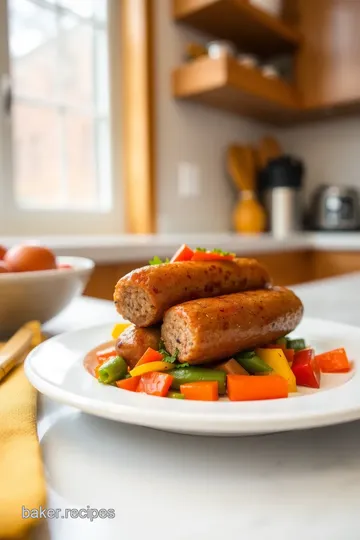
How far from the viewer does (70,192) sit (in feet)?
9.18

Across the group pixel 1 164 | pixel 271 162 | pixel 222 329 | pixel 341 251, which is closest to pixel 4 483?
pixel 222 329

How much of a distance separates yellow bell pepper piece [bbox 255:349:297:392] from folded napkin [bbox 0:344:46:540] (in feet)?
0.89

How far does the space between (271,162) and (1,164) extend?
1.83m

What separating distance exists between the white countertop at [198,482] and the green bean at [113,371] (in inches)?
1.8

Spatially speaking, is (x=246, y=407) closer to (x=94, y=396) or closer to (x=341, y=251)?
(x=94, y=396)

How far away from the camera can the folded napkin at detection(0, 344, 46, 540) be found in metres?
0.33

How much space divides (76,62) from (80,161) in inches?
20.5

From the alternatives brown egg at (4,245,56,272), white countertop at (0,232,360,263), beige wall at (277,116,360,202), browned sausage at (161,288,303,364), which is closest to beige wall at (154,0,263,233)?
white countertop at (0,232,360,263)

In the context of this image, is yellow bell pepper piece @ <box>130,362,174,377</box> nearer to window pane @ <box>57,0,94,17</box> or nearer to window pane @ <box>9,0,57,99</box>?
window pane @ <box>9,0,57,99</box>

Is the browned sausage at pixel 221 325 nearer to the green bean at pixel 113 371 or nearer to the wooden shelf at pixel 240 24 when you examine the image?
the green bean at pixel 113 371

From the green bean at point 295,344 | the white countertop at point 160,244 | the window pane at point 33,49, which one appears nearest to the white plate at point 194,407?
the green bean at point 295,344

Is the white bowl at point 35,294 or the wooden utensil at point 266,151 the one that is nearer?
the white bowl at point 35,294

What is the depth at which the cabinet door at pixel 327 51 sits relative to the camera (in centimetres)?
317

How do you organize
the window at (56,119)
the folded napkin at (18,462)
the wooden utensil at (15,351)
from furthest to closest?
the window at (56,119) < the wooden utensil at (15,351) < the folded napkin at (18,462)
